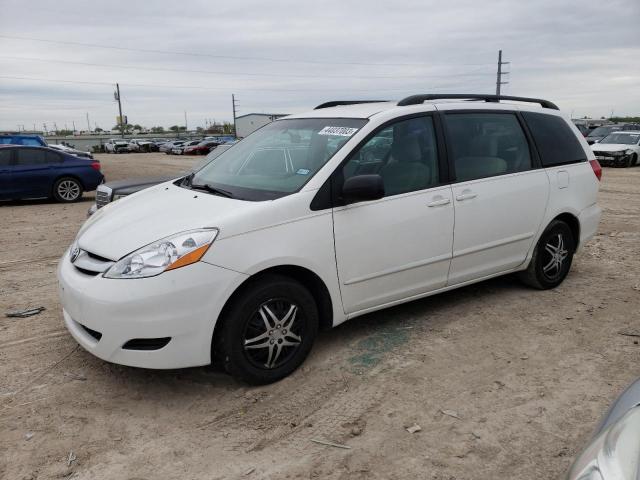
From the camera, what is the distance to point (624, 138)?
22.4 meters

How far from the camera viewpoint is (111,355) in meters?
3.17

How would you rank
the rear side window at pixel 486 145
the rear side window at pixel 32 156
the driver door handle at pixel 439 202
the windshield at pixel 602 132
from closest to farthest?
the driver door handle at pixel 439 202 → the rear side window at pixel 486 145 → the rear side window at pixel 32 156 → the windshield at pixel 602 132

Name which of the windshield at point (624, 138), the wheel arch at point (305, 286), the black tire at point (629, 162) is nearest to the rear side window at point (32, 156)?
the wheel arch at point (305, 286)

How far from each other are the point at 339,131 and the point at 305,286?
46.0 inches

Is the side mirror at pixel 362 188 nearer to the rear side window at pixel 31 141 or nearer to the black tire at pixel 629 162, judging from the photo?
the black tire at pixel 629 162

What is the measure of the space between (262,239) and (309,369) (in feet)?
3.33

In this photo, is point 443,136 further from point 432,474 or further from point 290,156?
point 432,474

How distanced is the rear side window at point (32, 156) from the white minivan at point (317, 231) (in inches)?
389

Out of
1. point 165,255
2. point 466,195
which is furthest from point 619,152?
point 165,255

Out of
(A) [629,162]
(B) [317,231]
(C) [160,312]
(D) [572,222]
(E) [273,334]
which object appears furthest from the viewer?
(A) [629,162]

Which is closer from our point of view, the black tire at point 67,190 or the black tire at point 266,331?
the black tire at point 266,331

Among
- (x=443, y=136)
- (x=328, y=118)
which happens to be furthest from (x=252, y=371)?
(x=443, y=136)

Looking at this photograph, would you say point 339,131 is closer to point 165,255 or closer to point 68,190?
point 165,255

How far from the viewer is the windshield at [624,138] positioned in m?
21.9
